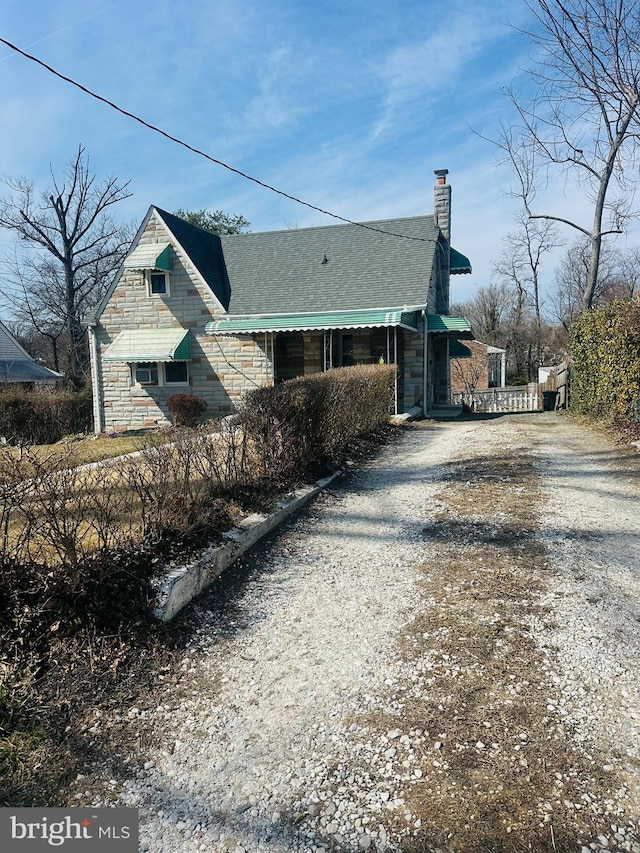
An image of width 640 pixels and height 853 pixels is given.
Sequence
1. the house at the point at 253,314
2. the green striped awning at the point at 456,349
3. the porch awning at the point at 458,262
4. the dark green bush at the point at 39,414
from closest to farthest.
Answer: the dark green bush at the point at 39,414, the house at the point at 253,314, the green striped awning at the point at 456,349, the porch awning at the point at 458,262

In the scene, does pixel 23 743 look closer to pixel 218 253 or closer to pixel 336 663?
pixel 336 663

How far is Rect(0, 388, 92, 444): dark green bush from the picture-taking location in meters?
14.5

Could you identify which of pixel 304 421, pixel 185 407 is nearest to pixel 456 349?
pixel 185 407

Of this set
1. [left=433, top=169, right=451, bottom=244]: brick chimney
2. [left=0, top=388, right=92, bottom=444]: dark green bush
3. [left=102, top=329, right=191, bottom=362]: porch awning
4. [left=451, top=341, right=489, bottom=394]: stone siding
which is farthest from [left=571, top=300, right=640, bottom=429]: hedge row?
[left=451, top=341, right=489, bottom=394]: stone siding

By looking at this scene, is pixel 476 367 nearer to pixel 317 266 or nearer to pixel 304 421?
pixel 317 266

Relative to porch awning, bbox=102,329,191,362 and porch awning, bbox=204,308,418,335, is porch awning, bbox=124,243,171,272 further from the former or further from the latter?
porch awning, bbox=204,308,418,335

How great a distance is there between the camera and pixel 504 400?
2411cm

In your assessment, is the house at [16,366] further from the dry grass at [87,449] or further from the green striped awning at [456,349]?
the green striped awning at [456,349]

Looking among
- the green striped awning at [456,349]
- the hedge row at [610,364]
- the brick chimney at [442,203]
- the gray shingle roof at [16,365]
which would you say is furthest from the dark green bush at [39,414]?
the brick chimney at [442,203]

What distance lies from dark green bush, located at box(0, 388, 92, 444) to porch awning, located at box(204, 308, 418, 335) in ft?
15.9

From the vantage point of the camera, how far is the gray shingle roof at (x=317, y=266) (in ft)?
58.9

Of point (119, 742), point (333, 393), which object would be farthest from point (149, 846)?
point (333, 393)

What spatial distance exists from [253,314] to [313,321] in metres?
2.87

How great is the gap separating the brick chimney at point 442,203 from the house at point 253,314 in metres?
0.04
